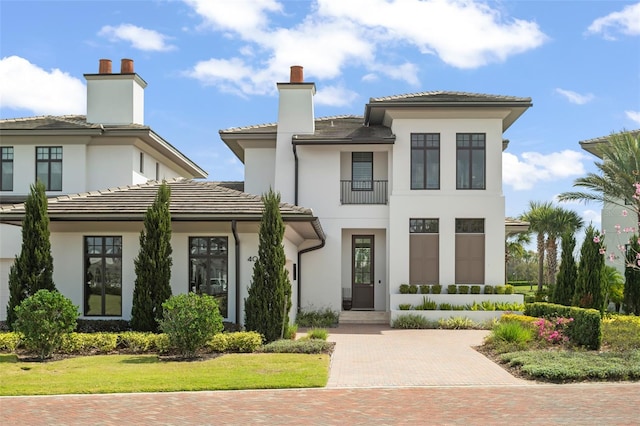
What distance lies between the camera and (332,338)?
18.7 m

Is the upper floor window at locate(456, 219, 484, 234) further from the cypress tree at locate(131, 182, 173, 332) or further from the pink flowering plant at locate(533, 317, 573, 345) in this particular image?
the cypress tree at locate(131, 182, 173, 332)

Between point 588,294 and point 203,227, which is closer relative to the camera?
point 203,227

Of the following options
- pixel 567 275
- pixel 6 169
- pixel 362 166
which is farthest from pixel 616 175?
pixel 6 169

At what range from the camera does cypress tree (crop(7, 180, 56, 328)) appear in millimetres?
16797

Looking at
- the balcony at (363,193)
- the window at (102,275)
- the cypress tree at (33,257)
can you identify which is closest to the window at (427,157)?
the balcony at (363,193)

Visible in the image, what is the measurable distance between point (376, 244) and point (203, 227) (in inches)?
350

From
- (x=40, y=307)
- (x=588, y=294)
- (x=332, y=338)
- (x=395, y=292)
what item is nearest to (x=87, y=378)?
(x=40, y=307)

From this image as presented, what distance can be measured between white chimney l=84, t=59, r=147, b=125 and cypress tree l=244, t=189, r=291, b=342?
433 inches

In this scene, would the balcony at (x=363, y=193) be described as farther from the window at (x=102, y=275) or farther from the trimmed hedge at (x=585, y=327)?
the window at (x=102, y=275)

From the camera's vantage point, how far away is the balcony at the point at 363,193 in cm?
2478

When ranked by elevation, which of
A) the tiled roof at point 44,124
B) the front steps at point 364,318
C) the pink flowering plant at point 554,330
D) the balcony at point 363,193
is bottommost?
the front steps at point 364,318

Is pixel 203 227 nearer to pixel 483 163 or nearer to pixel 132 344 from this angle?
pixel 132 344

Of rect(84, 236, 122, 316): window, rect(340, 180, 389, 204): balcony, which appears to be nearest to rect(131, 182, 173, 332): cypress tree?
rect(84, 236, 122, 316): window

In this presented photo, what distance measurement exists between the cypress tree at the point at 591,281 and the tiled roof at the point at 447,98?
5.53 meters
